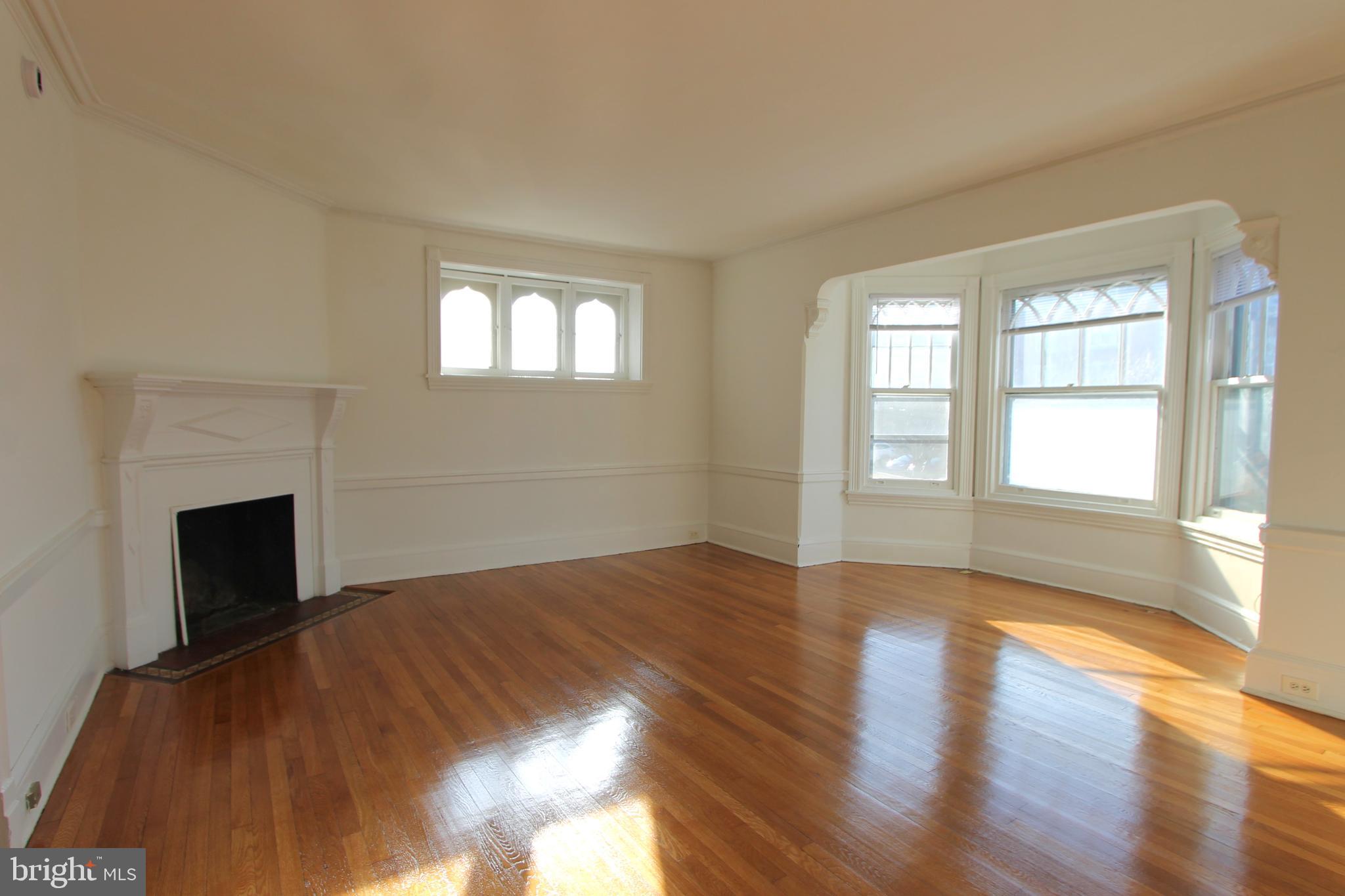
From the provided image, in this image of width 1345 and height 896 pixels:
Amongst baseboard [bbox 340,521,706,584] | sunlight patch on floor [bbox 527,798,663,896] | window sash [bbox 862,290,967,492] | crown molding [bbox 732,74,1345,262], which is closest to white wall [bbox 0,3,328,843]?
baseboard [bbox 340,521,706,584]

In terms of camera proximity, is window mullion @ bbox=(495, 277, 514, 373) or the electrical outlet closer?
the electrical outlet

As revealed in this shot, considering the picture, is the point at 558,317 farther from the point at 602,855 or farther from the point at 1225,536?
the point at 1225,536

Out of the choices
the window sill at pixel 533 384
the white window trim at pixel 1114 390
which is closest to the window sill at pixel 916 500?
the white window trim at pixel 1114 390

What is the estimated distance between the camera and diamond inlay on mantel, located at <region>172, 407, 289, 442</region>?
3.50m

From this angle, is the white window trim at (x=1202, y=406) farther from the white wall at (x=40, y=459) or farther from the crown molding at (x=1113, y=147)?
the white wall at (x=40, y=459)

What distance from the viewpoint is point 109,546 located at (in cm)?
315

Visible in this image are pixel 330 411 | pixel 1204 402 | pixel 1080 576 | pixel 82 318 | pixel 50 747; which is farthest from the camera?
pixel 1080 576

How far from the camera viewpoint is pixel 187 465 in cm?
349

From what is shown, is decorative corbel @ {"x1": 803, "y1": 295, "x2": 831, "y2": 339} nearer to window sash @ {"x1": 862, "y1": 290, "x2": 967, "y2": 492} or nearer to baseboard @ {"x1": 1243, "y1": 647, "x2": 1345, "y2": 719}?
window sash @ {"x1": 862, "y1": 290, "x2": 967, "y2": 492}

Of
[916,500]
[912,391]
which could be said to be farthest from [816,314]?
[916,500]

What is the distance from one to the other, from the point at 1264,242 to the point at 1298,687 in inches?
77.2

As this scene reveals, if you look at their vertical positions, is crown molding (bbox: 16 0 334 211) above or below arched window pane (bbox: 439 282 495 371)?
above

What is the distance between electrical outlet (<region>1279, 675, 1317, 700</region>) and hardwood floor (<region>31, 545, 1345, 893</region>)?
0.13m

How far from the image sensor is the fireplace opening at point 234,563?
12.2 ft
